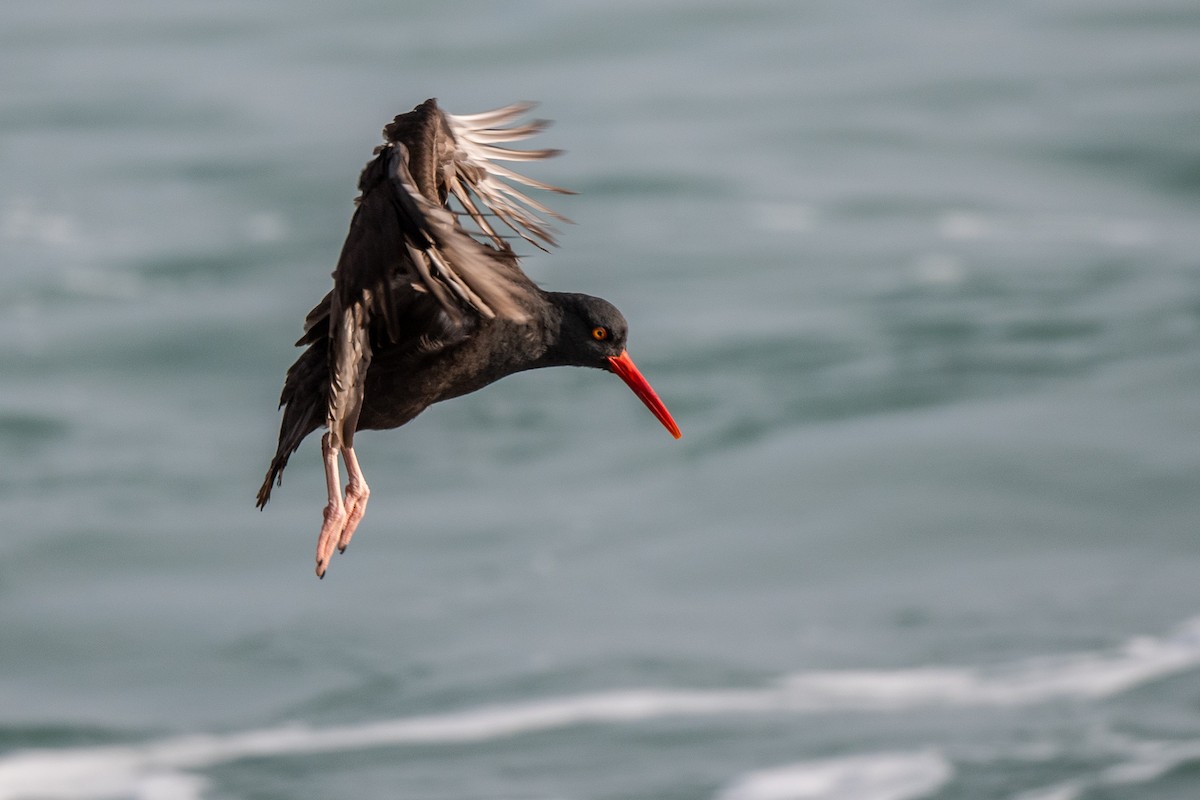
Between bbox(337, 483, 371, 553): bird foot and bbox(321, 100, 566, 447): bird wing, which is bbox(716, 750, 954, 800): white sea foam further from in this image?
bbox(337, 483, 371, 553): bird foot

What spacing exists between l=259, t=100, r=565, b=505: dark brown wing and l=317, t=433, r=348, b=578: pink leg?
8cm

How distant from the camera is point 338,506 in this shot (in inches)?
299

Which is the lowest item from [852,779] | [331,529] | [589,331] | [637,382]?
[852,779]

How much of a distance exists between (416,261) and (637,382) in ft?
8.32

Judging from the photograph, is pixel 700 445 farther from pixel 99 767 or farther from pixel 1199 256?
pixel 99 767

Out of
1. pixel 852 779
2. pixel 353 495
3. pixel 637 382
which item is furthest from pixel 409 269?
pixel 852 779

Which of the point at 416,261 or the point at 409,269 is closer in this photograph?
the point at 416,261

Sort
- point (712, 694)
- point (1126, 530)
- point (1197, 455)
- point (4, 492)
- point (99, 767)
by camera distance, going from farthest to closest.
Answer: point (4, 492) → point (1197, 455) → point (1126, 530) → point (712, 694) → point (99, 767)

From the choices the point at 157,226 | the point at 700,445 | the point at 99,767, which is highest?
the point at 157,226

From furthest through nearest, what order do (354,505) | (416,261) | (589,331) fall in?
(589,331) < (354,505) < (416,261)

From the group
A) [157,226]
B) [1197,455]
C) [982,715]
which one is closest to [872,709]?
[982,715]

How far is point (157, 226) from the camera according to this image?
160 feet

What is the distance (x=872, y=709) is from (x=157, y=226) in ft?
80.8

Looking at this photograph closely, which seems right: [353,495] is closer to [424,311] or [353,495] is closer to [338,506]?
[338,506]
